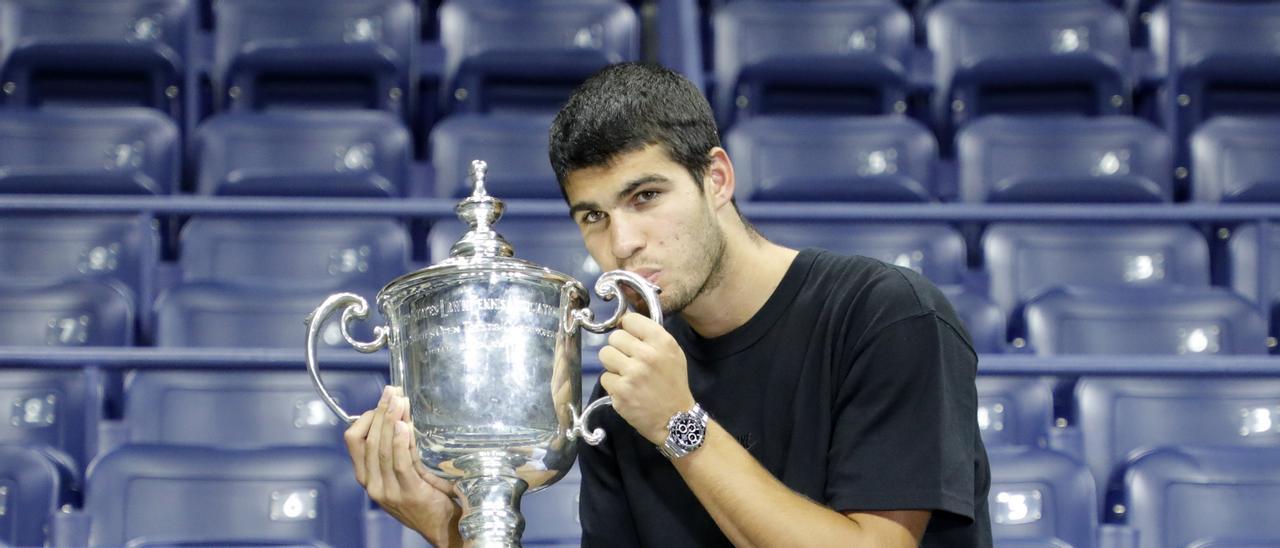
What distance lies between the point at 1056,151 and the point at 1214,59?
22.2 inches

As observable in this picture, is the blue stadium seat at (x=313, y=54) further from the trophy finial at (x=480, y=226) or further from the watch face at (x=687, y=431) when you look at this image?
the watch face at (x=687, y=431)

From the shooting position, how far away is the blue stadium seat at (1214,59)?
3.92m

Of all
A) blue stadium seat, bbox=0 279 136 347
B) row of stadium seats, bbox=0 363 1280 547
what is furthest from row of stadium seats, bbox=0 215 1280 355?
row of stadium seats, bbox=0 363 1280 547

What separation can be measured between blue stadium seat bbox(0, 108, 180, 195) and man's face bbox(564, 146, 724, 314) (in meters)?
2.14

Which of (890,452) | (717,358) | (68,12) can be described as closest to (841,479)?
(890,452)

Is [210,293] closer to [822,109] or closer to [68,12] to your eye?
[68,12]

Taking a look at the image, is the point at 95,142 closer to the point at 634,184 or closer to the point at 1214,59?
the point at 634,184

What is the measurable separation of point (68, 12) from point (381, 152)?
949mm

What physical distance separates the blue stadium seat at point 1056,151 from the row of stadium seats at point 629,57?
0.24m

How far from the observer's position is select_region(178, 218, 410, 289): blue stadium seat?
3.16 meters

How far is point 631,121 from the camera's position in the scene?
5.03 ft

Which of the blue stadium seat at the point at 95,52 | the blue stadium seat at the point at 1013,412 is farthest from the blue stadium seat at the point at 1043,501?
the blue stadium seat at the point at 95,52

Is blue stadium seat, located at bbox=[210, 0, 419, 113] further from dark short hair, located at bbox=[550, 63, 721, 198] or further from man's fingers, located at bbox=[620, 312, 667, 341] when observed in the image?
man's fingers, located at bbox=[620, 312, 667, 341]

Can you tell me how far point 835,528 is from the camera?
143 centimetres
